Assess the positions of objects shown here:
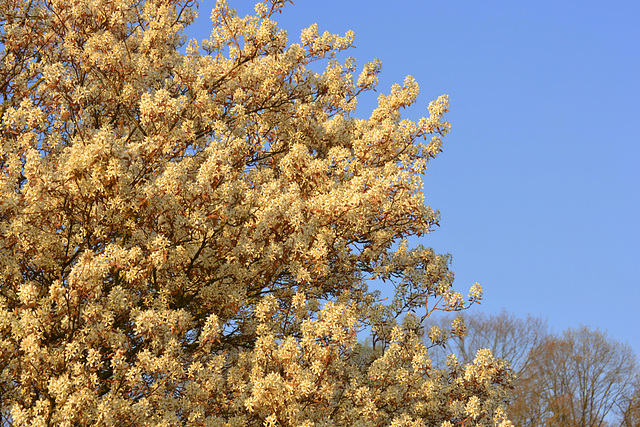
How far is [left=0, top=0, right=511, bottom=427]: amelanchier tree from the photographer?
9.04 meters

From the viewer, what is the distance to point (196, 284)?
1083cm

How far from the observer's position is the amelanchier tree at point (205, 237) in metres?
9.04

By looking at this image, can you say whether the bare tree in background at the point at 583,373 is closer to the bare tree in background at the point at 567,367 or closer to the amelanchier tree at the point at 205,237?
the bare tree in background at the point at 567,367

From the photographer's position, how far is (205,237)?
10.1 meters

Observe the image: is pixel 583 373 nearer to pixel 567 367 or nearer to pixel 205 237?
pixel 567 367

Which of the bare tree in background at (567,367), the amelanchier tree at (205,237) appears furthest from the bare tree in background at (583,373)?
the amelanchier tree at (205,237)

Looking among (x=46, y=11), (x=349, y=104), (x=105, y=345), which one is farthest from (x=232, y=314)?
(x=46, y=11)

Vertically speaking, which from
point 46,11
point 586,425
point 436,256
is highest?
point 586,425

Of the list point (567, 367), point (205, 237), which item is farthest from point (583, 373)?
point (205, 237)

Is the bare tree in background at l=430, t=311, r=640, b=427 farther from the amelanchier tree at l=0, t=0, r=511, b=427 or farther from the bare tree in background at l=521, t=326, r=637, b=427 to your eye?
the amelanchier tree at l=0, t=0, r=511, b=427

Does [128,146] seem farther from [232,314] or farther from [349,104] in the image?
[349,104]

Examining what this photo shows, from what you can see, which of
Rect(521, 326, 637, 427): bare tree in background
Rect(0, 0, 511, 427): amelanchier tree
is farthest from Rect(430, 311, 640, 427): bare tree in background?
Rect(0, 0, 511, 427): amelanchier tree

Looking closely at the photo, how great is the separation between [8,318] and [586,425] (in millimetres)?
43447

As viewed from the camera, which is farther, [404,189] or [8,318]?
[404,189]
